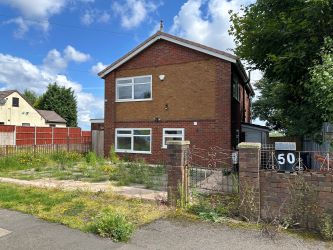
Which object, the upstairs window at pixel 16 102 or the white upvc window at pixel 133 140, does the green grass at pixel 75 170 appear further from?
the upstairs window at pixel 16 102

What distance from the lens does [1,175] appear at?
1229 centimetres

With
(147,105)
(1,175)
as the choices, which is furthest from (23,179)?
(147,105)

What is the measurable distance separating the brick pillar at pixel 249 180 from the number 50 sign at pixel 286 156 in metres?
0.35

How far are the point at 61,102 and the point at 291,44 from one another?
47270 millimetres

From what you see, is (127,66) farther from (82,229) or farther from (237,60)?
(82,229)

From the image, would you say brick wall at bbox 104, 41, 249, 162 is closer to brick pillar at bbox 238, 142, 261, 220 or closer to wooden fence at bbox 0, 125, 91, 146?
wooden fence at bbox 0, 125, 91, 146

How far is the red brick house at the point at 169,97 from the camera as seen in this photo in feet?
51.5

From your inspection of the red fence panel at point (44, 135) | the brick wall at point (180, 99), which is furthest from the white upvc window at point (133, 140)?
the red fence panel at point (44, 135)

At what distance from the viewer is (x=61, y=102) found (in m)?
53.5

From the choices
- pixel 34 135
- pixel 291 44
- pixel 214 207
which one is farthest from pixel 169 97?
pixel 34 135

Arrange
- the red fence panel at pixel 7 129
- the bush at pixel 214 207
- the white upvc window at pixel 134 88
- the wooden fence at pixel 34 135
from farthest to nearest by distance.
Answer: the red fence panel at pixel 7 129 < the wooden fence at pixel 34 135 < the white upvc window at pixel 134 88 < the bush at pixel 214 207

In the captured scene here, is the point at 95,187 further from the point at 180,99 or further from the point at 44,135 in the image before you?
the point at 44,135

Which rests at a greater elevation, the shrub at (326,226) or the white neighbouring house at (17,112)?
the white neighbouring house at (17,112)

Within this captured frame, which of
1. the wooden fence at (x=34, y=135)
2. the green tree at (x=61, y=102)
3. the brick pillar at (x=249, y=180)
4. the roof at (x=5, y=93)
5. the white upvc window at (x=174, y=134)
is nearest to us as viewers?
the brick pillar at (x=249, y=180)
